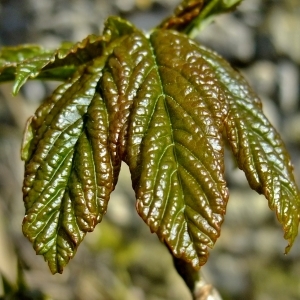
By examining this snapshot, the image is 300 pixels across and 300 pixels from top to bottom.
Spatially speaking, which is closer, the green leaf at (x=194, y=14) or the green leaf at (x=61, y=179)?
the green leaf at (x=61, y=179)

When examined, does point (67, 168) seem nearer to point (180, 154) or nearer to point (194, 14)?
point (180, 154)

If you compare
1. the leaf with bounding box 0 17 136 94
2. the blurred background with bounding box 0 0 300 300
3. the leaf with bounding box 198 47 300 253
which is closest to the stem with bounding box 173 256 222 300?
the leaf with bounding box 198 47 300 253

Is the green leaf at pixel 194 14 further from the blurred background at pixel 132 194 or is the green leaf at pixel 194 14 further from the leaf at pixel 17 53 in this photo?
the blurred background at pixel 132 194


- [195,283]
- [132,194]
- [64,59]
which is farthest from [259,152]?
[132,194]

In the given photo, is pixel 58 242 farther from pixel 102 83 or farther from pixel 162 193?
pixel 102 83

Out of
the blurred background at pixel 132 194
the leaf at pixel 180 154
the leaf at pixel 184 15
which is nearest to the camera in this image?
the leaf at pixel 180 154

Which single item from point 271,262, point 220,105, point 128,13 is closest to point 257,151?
point 220,105

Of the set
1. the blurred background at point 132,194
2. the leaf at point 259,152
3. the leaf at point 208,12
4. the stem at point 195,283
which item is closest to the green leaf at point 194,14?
the leaf at point 208,12
